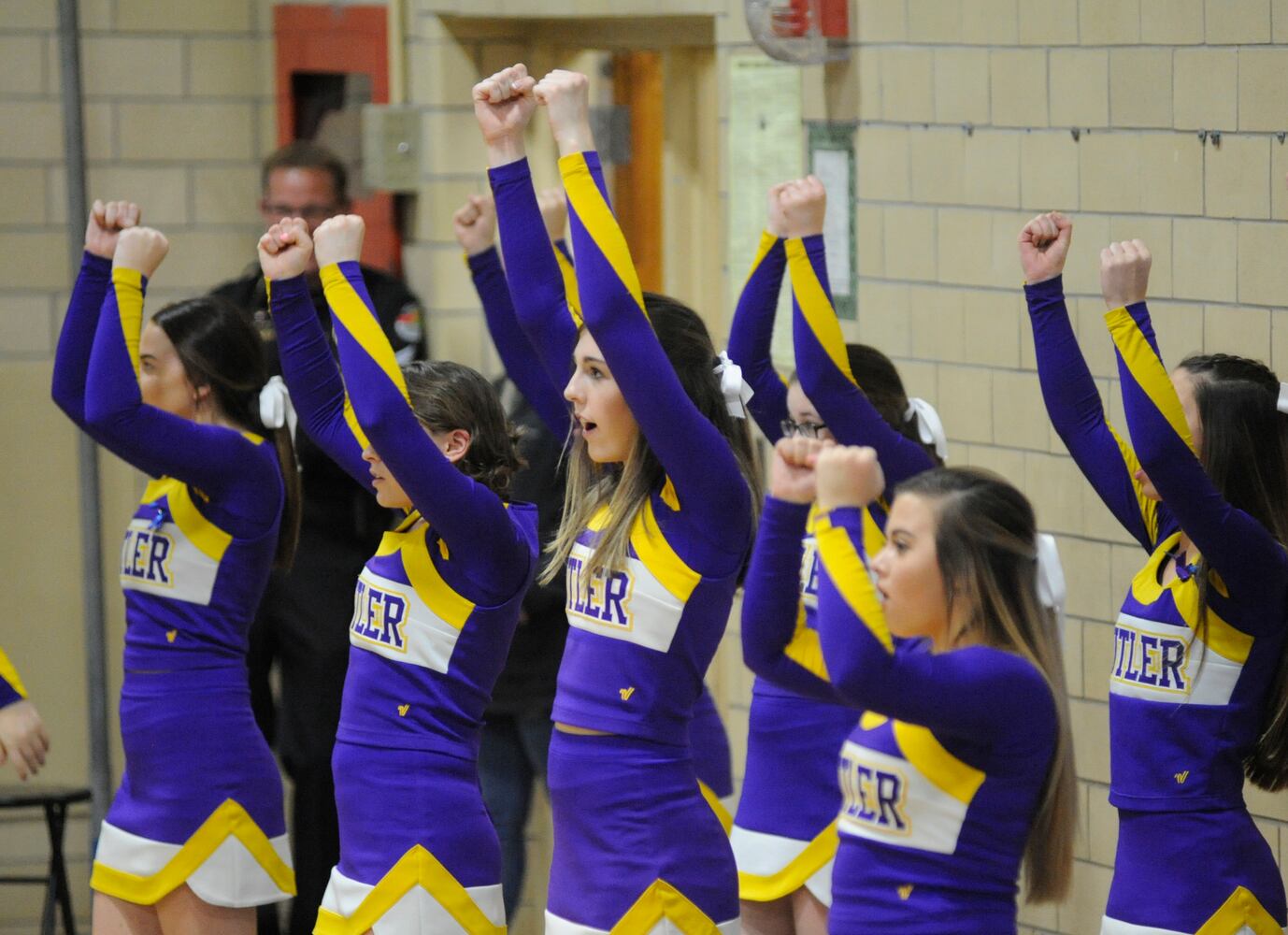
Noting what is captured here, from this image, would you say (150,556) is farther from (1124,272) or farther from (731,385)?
(1124,272)

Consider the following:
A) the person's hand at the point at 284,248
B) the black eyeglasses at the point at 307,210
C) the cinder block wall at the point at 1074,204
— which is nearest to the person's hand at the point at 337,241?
the person's hand at the point at 284,248

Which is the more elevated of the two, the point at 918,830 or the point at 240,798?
the point at 918,830

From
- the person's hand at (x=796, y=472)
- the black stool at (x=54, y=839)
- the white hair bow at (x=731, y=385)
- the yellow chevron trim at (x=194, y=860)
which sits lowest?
the black stool at (x=54, y=839)

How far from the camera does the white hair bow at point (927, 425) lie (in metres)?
3.56

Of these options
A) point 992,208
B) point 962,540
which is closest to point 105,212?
point 992,208

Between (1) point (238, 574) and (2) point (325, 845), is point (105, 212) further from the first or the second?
(2) point (325, 845)

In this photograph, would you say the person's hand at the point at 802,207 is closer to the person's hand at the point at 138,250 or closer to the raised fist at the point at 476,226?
the raised fist at the point at 476,226

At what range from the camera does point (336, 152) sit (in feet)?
19.4

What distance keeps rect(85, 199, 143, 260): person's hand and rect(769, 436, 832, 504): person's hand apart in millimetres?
1898

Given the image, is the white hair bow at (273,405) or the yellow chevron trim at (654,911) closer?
the yellow chevron trim at (654,911)

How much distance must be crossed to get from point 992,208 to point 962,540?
1836 millimetres

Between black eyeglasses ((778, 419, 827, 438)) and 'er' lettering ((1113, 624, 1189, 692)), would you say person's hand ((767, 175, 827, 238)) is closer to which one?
black eyeglasses ((778, 419, 827, 438))

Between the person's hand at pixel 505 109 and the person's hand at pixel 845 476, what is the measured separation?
92 centimetres

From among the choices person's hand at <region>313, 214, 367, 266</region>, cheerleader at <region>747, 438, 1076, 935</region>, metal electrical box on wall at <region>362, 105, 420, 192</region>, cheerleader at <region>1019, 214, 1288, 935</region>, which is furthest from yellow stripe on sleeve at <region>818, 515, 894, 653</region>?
metal electrical box on wall at <region>362, 105, 420, 192</region>
